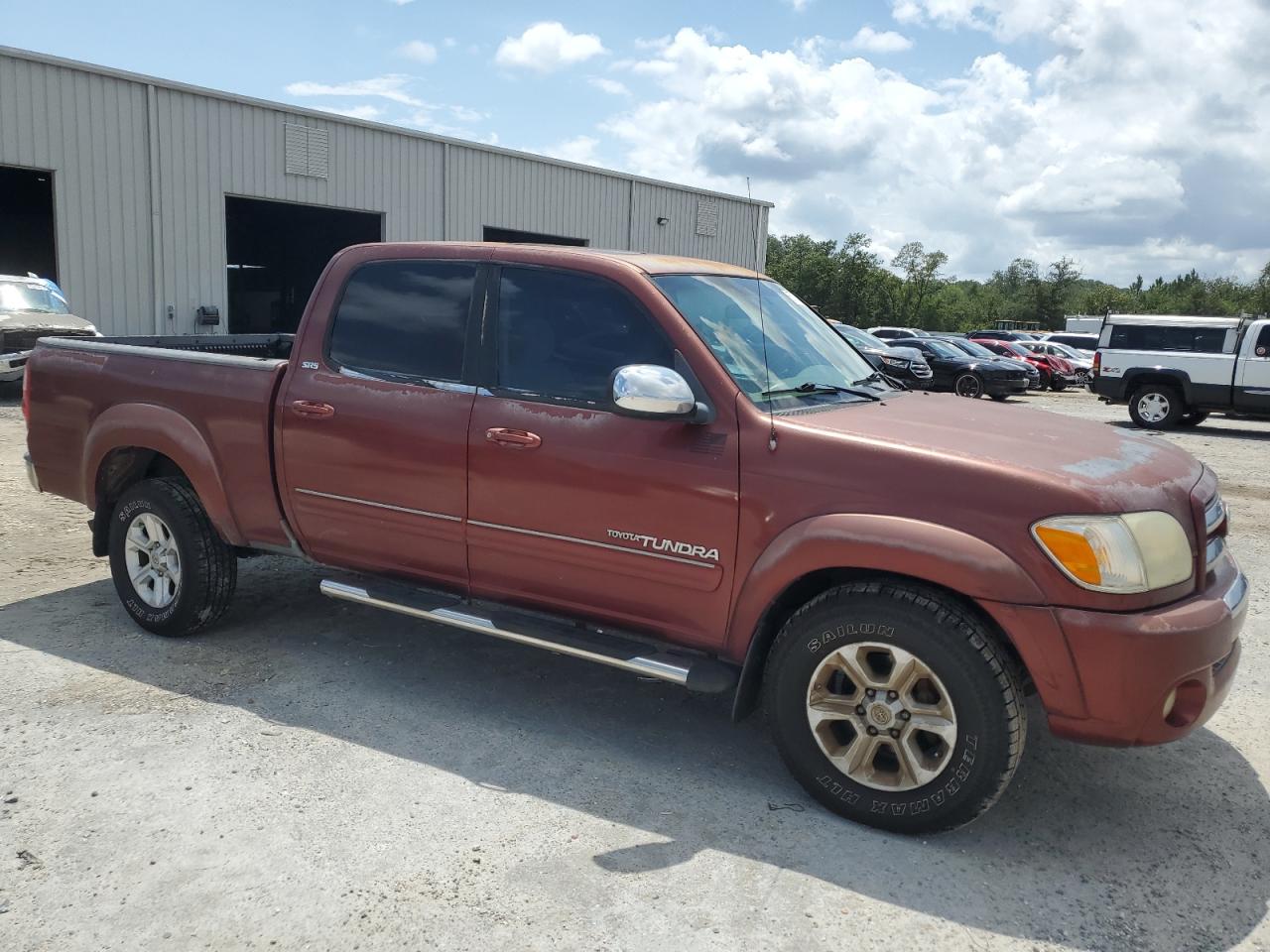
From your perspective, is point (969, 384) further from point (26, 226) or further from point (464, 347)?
point (26, 226)

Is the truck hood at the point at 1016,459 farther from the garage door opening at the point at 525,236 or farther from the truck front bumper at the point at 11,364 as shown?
the garage door opening at the point at 525,236

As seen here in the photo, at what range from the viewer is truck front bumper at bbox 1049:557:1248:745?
2984 millimetres

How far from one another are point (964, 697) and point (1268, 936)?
104cm

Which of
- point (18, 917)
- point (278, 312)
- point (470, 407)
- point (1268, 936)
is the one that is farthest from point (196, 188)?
point (1268, 936)

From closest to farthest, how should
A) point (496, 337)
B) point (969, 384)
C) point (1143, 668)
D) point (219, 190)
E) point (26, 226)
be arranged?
point (1143, 668), point (496, 337), point (219, 190), point (969, 384), point (26, 226)

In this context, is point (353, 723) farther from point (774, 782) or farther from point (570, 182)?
point (570, 182)

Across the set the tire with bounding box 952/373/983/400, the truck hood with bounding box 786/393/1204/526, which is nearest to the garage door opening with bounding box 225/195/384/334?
the tire with bounding box 952/373/983/400

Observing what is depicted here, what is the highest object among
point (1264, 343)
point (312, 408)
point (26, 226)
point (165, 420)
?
point (26, 226)

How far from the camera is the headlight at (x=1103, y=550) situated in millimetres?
3002

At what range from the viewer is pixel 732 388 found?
141 inches

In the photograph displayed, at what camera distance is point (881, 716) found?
3.28 metres

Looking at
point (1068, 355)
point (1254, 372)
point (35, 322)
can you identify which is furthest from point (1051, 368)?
point (35, 322)

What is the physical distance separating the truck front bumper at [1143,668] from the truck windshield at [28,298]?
1523 cm

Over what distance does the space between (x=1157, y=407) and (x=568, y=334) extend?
53.8ft
